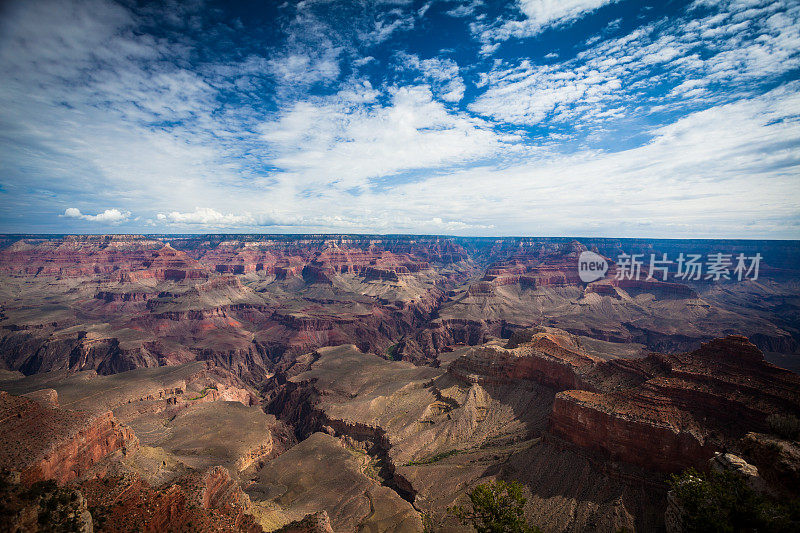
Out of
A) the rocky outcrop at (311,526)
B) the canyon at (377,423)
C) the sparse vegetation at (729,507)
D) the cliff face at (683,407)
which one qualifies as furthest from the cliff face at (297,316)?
the sparse vegetation at (729,507)

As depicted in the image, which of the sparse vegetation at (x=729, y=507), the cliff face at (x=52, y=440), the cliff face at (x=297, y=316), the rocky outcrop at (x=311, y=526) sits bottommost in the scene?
the cliff face at (x=297, y=316)

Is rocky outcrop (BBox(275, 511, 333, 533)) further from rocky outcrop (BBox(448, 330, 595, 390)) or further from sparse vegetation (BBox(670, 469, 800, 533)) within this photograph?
rocky outcrop (BBox(448, 330, 595, 390))

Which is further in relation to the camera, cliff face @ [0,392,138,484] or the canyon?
the canyon

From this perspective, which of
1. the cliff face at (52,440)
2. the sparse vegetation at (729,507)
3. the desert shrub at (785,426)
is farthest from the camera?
the cliff face at (52,440)

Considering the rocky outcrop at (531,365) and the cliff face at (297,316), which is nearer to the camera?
the rocky outcrop at (531,365)

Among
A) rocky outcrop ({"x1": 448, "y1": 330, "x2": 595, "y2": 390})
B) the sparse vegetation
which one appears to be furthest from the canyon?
the sparse vegetation

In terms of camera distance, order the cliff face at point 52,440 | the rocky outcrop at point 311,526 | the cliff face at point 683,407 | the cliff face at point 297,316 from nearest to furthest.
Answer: the rocky outcrop at point 311,526
the cliff face at point 52,440
the cliff face at point 683,407
the cliff face at point 297,316

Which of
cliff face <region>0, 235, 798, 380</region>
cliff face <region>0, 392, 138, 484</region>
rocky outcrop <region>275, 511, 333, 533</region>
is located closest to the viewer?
rocky outcrop <region>275, 511, 333, 533</region>

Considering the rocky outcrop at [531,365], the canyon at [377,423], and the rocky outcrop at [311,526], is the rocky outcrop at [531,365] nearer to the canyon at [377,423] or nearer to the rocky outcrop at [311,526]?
the canyon at [377,423]
